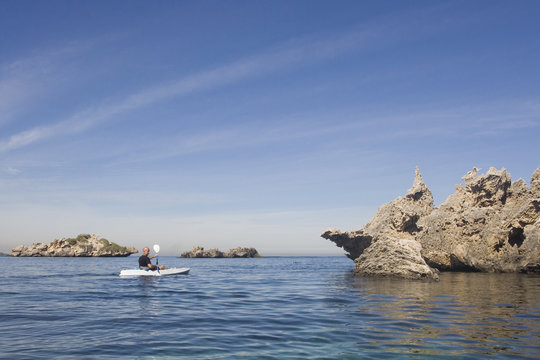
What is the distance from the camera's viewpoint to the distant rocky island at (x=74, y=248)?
14775 centimetres

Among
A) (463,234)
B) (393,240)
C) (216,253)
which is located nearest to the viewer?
(393,240)

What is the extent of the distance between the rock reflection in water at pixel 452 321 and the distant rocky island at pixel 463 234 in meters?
10.9

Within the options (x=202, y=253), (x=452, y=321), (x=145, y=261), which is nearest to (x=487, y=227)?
(x=452, y=321)

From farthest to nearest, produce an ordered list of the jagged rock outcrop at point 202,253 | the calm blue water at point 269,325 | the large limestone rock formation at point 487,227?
the jagged rock outcrop at point 202,253, the large limestone rock formation at point 487,227, the calm blue water at point 269,325

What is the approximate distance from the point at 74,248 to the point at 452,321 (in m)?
158

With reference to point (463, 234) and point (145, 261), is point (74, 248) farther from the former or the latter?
point (463, 234)

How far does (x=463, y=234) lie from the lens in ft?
143

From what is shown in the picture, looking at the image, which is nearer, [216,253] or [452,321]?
[452,321]

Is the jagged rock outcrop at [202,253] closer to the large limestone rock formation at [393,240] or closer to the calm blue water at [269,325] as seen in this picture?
the large limestone rock formation at [393,240]

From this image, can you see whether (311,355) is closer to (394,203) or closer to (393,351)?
(393,351)

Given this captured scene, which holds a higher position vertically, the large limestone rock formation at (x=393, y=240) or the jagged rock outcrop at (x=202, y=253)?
the large limestone rock formation at (x=393, y=240)

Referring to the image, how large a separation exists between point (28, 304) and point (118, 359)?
11.8 metres

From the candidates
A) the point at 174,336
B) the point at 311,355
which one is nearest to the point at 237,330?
the point at 174,336

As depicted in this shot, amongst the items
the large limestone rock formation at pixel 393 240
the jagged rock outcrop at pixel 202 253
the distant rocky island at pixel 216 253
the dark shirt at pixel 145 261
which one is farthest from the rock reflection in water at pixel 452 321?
the distant rocky island at pixel 216 253
